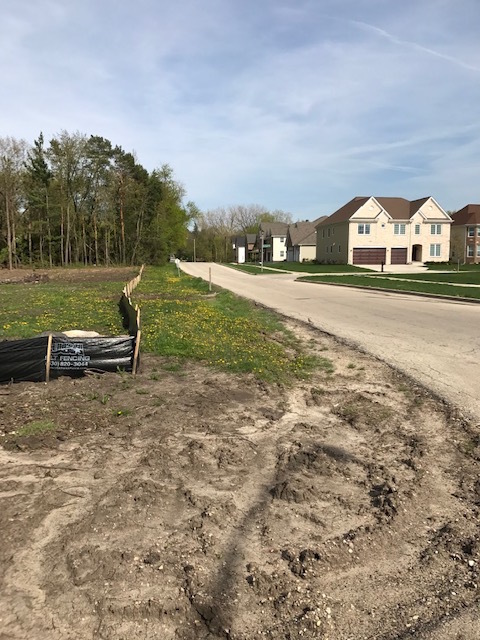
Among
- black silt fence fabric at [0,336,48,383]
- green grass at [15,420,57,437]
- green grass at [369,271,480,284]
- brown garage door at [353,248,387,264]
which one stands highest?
brown garage door at [353,248,387,264]

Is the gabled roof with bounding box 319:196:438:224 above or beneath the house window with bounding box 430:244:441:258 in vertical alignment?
above

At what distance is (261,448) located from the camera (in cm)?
487

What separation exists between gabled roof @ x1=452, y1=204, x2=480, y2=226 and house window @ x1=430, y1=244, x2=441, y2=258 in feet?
39.5

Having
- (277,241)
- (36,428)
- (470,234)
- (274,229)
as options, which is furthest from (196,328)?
(274,229)

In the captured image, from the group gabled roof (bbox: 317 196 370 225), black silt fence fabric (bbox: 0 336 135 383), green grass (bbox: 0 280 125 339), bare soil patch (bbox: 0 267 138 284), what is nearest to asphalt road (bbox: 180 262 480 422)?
black silt fence fabric (bbox: 0 336 135 383)

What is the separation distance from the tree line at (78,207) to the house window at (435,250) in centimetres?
3635

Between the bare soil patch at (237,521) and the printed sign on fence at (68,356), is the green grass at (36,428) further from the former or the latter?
the printed sign on fence at (68,356)

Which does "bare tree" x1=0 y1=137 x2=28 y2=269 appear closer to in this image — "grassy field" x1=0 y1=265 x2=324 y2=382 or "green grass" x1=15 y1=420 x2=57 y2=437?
"grassy field" x1=0 y1=265 x2=324 y2=382

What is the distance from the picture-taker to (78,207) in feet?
187

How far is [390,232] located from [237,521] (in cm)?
6471

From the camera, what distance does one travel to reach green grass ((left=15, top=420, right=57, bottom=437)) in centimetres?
512

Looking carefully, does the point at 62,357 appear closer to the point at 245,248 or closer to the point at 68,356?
the point at 68,356

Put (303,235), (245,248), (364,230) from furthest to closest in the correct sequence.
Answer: (245,248)
(303,235)
(364,230)

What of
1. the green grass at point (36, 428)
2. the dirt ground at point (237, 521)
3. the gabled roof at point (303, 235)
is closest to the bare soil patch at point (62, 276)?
the green grass at point (36, 428)
